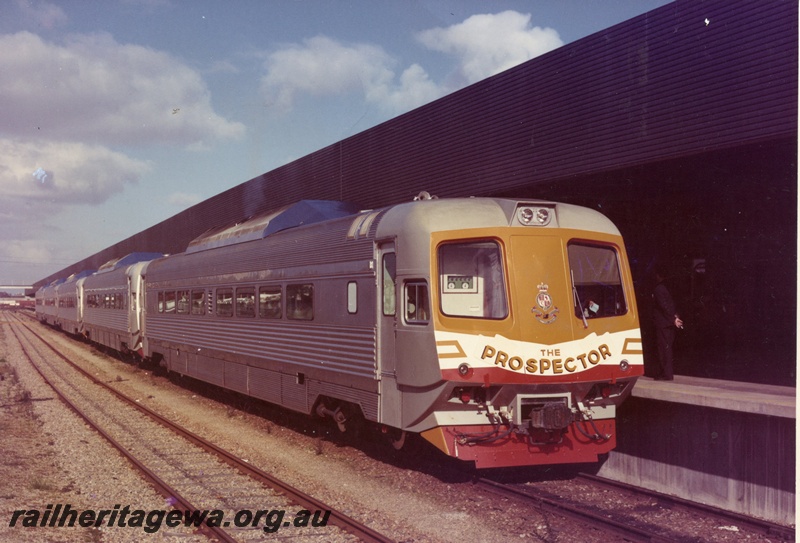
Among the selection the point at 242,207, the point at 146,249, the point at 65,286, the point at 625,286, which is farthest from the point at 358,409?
the point at 146,249

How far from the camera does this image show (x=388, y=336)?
25.7 ft

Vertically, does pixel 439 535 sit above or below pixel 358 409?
below

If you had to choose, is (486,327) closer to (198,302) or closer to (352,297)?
(352,297)

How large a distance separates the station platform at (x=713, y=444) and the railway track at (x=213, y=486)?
3643 millimetres

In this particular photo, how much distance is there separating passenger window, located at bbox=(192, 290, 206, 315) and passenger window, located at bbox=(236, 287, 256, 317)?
2062 millimetres

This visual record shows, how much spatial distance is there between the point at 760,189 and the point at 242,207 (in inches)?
811

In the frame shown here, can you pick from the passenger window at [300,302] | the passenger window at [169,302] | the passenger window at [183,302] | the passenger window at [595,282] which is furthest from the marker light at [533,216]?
the passenger window at [169,302]

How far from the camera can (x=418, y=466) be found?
8898mm

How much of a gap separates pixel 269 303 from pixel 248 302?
37.1 inches

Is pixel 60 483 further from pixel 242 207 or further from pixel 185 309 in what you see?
pixel 242 207

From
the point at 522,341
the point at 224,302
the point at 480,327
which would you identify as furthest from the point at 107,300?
the point at 522,341

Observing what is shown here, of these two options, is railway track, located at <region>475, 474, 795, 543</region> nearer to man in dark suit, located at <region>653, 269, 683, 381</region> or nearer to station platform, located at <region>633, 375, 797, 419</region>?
station platform, located at <region>633, 375, 797, 419</region>

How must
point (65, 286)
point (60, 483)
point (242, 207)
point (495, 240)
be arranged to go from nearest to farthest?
point (495, 240) < point (60, 483) < point (242, 207) < point (65, 286)

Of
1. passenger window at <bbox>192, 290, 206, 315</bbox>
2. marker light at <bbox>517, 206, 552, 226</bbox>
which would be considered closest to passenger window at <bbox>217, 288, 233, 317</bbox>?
passenger window at <bbox>192, 290, 206, 315</bbox>
